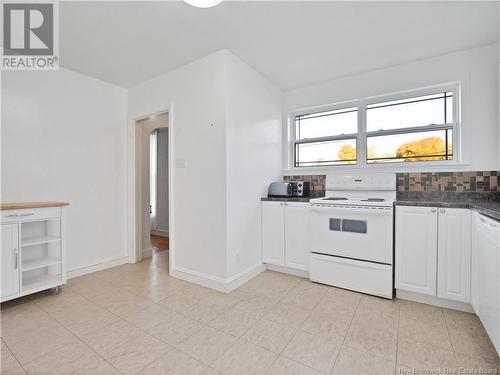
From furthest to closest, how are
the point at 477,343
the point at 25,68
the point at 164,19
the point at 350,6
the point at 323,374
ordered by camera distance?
the point at 25,68 < the point at 164,19 < the point at 350,6 < the point at 477,343 < the point at 323,374

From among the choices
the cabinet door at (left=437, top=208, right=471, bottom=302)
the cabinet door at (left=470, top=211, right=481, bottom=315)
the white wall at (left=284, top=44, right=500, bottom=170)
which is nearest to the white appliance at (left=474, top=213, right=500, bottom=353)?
the cabinet door at (left=470, top=211, right=481, bottom=315)

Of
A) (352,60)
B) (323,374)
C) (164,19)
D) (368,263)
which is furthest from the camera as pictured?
(352,60)

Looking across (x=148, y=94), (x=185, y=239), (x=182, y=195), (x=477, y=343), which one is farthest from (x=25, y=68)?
(x=477, y=343)

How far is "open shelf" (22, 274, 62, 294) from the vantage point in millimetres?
2205

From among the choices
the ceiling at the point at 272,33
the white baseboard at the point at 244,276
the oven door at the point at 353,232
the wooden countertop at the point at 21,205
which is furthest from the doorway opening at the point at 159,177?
the oven door at the point at 353,232

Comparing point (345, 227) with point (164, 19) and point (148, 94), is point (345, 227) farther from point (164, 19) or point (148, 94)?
point (148, 94)

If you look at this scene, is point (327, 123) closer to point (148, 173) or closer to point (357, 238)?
point (357, 238)

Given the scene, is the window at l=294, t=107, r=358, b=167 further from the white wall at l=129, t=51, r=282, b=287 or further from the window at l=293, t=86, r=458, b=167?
the white wall at l=129, t=51, r=282, b=287

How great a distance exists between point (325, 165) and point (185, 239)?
6.92 ft

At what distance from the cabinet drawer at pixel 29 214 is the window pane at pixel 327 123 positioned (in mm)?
3114

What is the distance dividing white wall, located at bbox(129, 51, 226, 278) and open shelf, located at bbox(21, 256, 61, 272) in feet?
3.83

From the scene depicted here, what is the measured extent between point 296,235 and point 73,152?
286 cm

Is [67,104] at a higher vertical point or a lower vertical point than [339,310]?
higher

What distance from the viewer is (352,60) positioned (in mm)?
2674
